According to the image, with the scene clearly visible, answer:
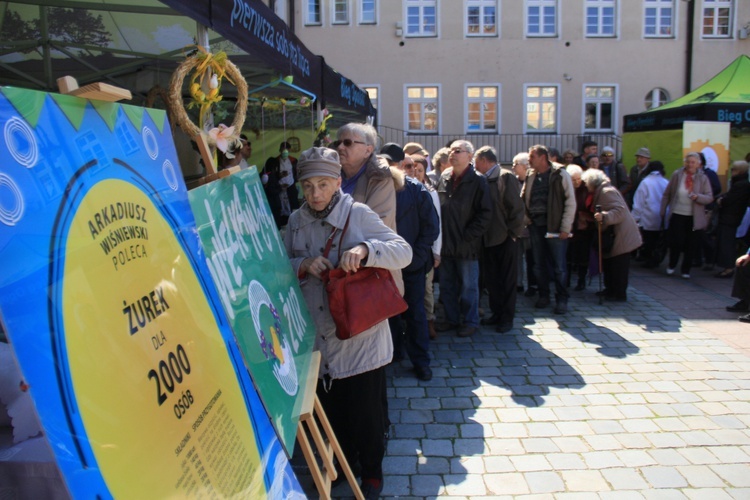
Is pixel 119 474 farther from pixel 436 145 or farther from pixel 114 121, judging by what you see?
pixel 436 145

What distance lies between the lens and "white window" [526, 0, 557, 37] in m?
21.8

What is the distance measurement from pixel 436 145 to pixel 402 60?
3172 millimetres

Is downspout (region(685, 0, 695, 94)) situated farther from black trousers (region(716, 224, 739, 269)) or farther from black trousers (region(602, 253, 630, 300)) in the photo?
black trousers (region(602, 253, 630, 300))

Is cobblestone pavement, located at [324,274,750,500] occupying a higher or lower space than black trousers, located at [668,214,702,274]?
lower

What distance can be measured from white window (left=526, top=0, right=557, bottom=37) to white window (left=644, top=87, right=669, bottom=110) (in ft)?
13.4

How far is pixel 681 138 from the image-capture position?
36.9 ft

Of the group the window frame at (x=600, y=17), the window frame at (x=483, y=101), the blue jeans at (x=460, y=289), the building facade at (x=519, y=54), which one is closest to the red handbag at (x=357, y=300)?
the blue jeans at (x=460, y=289)

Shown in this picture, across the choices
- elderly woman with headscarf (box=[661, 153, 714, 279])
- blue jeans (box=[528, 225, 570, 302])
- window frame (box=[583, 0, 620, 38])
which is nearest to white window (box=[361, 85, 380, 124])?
window frame (box=[583, 0, 620, 38])

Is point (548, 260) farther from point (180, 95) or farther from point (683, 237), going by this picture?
point (180, 95)

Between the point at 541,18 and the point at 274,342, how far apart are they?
73.2ft

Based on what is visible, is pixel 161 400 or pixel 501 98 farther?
pixel 501 98

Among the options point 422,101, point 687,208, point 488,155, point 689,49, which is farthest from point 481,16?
point 488,155

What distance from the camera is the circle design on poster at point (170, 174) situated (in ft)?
5.35

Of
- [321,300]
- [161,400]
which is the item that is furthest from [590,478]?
[161,400]
